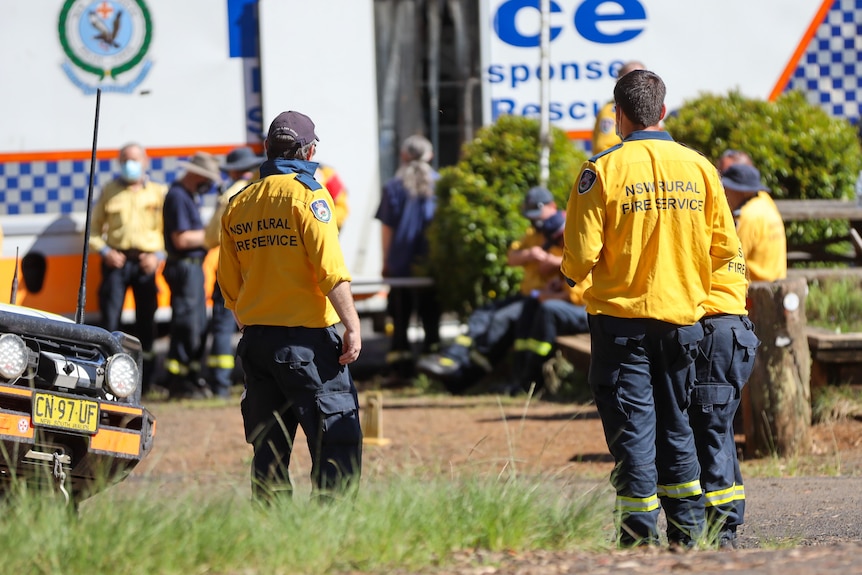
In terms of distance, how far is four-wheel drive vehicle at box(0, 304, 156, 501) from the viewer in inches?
210

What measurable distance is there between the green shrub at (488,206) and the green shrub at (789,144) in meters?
1.05

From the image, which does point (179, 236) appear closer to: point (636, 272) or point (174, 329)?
point (174, 329)

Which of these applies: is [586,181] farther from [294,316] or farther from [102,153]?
[102,153]

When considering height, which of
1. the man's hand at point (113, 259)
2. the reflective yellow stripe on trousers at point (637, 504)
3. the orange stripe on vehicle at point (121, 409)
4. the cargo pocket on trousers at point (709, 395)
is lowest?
the reflective yellow stripe on trousers at point (637, 504)

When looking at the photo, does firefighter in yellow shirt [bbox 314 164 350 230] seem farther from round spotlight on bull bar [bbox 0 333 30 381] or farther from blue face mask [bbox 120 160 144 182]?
round spotlight on bull bar [bbox 0 333 30 381]

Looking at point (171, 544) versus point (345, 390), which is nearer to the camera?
point (171, 544)

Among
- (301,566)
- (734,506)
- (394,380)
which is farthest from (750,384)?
(394,380)

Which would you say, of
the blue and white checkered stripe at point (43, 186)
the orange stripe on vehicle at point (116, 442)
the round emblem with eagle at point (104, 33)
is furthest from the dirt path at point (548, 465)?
the round emblem with eagle at point (104, 33)

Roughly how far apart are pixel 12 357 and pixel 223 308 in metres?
5.47

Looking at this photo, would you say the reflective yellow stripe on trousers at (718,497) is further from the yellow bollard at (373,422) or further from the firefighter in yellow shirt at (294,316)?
the yellow bollard at (373,422)

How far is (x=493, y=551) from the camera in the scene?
4.60 metres

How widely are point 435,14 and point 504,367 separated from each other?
3.18 meters

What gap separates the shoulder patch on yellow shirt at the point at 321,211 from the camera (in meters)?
5.32

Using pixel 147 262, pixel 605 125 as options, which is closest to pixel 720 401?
pixel 605 125
